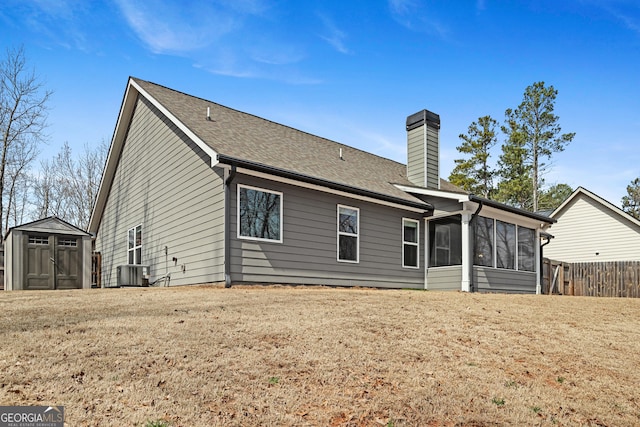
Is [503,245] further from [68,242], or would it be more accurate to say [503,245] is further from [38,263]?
[38,263]

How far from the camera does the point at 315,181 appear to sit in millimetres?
12539

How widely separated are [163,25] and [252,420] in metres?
12.5

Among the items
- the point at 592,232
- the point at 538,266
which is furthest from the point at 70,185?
the point at 592,232

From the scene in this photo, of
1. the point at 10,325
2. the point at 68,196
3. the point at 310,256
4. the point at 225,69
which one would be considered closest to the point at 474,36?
the point at 225,69

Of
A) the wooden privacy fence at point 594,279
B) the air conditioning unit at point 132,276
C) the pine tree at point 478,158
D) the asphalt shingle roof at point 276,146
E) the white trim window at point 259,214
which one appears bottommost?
the wooden privacy fence at point 594,279

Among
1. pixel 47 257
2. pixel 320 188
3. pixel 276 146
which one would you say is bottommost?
pixel 47 257

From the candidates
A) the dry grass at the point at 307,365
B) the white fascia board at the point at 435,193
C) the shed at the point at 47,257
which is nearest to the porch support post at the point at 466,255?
the white fascia board at the point at 435,193

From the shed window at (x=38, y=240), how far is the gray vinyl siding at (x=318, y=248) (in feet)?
21.3

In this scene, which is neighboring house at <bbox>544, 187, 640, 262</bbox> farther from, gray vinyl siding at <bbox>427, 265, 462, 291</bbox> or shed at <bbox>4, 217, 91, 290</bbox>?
shed at <bbox>4, 217, 91, 290</bbox>

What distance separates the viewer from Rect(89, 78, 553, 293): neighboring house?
1167cm

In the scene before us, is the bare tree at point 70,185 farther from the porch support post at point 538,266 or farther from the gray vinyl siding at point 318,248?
the porch support post at point 538,266

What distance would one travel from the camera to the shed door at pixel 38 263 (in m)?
13.7

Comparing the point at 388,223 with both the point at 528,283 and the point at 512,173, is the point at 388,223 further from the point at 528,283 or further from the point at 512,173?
the point at 512,173

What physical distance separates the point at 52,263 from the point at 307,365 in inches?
448
